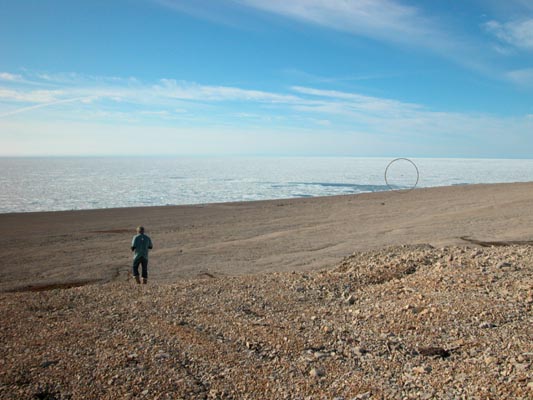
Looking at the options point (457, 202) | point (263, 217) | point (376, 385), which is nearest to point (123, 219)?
point (263, 217)

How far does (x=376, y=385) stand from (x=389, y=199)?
2717cm

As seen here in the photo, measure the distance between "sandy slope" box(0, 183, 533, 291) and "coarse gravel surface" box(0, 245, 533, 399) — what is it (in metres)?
5.03

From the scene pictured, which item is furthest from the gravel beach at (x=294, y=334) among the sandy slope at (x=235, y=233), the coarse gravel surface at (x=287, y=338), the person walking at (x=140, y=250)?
the person walking at (x=140, y=250)

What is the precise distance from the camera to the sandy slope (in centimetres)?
1299

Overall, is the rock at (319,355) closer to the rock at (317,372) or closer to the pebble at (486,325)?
the rock at (317,372)

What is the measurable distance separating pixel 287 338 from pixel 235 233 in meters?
13.7

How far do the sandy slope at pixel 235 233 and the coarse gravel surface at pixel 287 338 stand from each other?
5.03 metres

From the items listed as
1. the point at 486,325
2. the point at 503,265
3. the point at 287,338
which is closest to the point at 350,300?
the point at 287,338

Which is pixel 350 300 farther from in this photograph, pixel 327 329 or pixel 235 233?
pixel 235 233

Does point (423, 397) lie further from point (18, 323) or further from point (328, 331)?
point (18, 323)

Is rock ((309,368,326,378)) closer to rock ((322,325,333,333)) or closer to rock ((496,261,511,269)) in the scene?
rock ((322,325,333,333))

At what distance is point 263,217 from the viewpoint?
2323cm

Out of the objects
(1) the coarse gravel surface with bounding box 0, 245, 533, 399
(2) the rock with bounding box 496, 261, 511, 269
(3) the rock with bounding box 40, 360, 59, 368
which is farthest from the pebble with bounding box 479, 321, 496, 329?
(3) the rock with bounding box 40, 360, 59, 368

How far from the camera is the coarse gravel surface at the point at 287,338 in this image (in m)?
4.16
